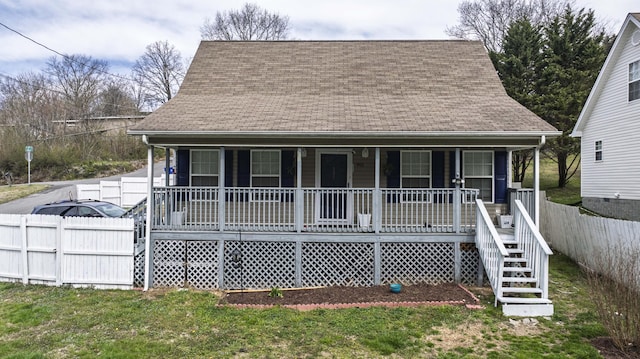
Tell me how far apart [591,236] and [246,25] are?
34.9 m

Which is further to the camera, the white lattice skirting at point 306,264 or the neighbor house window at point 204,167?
A: the neighbor house window at point 204,167

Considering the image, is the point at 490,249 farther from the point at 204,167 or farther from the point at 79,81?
the point at 79,81

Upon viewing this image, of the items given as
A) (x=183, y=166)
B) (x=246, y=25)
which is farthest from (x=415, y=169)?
(x=246, y=25)

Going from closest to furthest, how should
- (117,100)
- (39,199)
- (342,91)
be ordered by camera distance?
1. (342,91)
2. (39,199)
3. (117,100)

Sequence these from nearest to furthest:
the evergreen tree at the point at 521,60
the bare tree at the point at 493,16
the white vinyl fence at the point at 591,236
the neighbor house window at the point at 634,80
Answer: the white vinyl fence at the point at 591,236, the neighbor house window at the point at 634,80, the evergreen tree at the point at 521,60, the bare tree at the point at 493,16

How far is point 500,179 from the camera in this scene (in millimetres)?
10141

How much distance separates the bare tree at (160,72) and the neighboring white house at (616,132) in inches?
1279

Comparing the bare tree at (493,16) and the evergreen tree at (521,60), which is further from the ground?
the bare tree at (493,16)

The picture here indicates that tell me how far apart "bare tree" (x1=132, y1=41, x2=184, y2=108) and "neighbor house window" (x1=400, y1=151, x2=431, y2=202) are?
103 feet

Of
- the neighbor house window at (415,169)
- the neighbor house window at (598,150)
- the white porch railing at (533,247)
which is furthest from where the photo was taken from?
the neighbor house window at (598,150)

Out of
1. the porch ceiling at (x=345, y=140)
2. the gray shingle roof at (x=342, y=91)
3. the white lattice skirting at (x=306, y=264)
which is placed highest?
the gray shingle roof at (x=342, y=91)

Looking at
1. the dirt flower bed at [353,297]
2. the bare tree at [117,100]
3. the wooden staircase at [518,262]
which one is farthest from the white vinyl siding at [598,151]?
the bare tree at [117,100]

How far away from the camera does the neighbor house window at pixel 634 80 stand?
13.3 meters

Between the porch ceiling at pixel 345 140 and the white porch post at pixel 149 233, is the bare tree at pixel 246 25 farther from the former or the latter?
the white porch post at pixel 149 233
